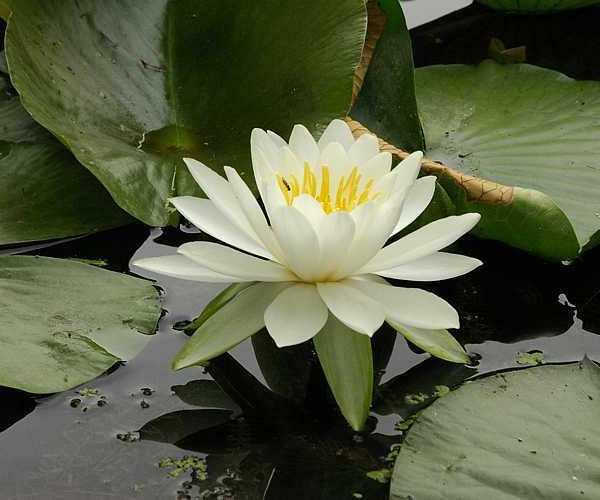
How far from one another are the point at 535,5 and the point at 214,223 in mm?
1514

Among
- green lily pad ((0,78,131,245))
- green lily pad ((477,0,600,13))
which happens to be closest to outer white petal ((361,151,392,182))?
green lily pad ((0,78,131,245))

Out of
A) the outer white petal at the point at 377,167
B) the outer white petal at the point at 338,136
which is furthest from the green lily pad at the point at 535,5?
the outer white petal at the point at 377,167

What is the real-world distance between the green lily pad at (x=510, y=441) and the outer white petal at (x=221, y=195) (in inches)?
14.4

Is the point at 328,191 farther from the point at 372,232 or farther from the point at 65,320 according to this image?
the point at 65,320

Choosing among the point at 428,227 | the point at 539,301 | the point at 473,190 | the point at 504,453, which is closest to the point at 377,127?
the point at 473,190

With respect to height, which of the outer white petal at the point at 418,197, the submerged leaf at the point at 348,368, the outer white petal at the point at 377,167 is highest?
the outer white petal at the point at 377,167

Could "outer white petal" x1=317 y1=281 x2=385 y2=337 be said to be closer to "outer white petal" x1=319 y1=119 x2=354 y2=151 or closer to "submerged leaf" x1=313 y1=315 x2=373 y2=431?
"submerged leaf" x1=313 y1=315 x2=373 y2=431

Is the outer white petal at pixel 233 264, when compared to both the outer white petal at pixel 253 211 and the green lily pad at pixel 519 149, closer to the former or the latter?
the outer white petal at pixel 253 211

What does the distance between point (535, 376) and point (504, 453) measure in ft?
0.59

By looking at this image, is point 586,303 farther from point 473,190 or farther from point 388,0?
point 388,0

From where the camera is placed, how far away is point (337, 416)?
1390 millimetres

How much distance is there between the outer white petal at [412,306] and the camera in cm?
128

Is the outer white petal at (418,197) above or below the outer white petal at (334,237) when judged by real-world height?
below

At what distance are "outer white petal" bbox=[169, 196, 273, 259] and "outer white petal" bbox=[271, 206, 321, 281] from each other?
55 mm
